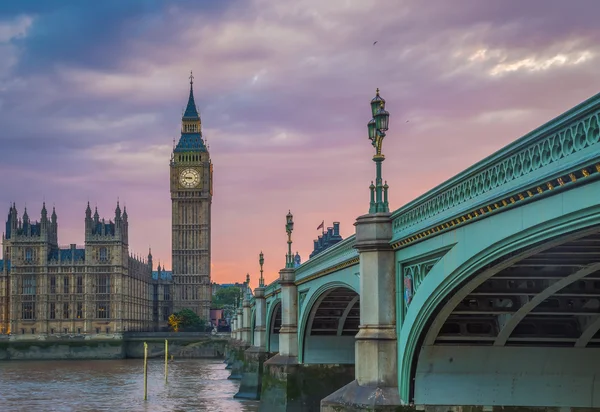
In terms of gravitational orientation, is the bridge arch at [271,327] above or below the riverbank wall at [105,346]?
above

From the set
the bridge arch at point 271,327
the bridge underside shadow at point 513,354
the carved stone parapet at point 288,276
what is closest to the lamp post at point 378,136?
the bridge underside shadow at point 513,354

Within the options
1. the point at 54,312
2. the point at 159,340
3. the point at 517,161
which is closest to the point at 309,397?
the point at 517,161

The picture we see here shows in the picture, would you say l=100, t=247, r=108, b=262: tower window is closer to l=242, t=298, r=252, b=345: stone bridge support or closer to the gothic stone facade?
the gothic stone facade

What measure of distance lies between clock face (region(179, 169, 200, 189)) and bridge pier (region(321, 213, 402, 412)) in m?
159

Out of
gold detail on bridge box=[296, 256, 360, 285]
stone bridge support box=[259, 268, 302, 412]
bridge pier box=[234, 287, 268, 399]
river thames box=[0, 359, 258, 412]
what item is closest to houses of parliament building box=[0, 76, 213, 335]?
river thames box=[0, 359, 258, 412]

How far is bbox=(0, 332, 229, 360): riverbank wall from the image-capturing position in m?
127

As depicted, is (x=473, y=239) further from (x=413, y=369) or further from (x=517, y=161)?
(x=413, y=369)

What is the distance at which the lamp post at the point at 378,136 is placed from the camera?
19984mm

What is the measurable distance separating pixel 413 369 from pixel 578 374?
3418 millimetres

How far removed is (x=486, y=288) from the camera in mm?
17312

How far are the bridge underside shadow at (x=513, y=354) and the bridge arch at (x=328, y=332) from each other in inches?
664

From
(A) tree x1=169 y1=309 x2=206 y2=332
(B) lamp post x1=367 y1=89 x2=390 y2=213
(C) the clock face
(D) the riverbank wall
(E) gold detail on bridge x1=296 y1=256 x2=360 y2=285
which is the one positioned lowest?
(D) the riverbank wall

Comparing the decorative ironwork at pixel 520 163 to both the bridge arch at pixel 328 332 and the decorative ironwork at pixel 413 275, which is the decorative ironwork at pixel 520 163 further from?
the bridge arch at pixel 328 332

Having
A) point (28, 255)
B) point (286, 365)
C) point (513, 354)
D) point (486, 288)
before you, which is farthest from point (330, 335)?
point (28, 255)
